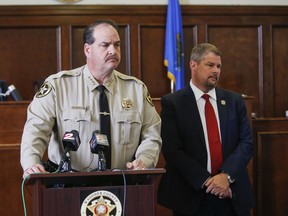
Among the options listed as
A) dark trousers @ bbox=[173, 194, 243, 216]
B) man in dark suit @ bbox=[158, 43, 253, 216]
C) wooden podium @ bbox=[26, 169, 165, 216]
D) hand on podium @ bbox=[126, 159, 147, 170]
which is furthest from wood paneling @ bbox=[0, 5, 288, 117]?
wooden podium @ bbox=[26, 169, 165, 216]

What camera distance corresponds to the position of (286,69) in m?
6.78

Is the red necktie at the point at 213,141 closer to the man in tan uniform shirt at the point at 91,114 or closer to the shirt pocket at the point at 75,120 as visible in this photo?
the man in tan uniform shirt at the point at 91,114

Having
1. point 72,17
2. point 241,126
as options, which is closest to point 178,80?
point 72,17

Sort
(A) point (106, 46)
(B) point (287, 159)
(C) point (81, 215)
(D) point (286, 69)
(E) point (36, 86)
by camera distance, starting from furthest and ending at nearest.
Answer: (D) point (286, 69)
(E) point (36, 86)
(B) point (287, 159)
(A) point (106, 46)
(C) point (81, 215)

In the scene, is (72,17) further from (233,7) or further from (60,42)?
(233,7)

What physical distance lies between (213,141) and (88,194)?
143cm

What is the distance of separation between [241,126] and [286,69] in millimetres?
3171

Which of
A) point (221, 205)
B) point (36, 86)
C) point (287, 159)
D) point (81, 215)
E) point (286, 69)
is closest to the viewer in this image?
point (81, 215)

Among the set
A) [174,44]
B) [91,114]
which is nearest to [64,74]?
[91,114]

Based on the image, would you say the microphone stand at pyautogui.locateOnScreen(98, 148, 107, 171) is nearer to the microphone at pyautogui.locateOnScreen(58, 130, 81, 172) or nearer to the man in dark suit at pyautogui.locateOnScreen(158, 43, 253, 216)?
the microphone at pyautogui.locateOnScreen(58, 130, 81, 172)

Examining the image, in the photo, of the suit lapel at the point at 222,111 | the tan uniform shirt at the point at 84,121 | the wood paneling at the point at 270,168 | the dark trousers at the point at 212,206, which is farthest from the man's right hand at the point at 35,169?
the wood paneling at the point at 270,168

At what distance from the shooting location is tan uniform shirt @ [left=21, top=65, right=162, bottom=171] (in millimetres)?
2906

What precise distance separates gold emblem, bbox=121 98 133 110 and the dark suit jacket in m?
0.69

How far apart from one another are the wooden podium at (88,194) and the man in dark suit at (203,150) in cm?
111
